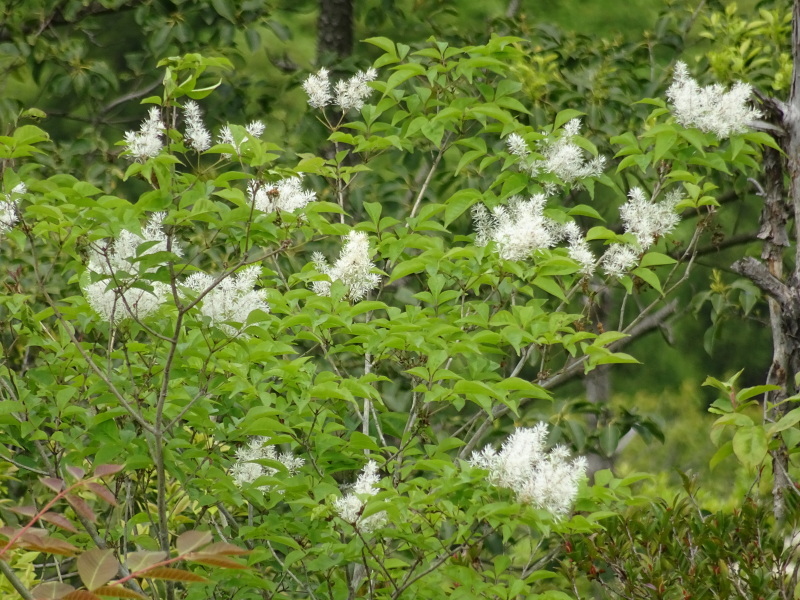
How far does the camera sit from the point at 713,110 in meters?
2.80

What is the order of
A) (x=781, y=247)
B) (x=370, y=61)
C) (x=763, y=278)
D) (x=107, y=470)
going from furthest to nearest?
(x=370, y=61) < (x=781, y=247) < (x=763, y=278) < (x=107, y=470)

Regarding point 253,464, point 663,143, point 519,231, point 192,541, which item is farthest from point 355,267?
point 192,541

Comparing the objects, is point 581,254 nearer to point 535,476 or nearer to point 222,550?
point 535,476

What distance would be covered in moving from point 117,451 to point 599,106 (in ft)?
9.13

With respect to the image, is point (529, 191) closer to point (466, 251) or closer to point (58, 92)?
point (466, 251)

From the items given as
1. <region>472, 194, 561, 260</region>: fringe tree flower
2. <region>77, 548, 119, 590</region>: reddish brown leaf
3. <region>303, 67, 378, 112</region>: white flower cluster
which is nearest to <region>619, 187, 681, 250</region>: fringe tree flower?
<region>472, 194, 561, 260</region>: fringe tree flower

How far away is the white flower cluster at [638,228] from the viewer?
9.07 feet

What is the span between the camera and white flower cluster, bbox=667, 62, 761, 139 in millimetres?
2791

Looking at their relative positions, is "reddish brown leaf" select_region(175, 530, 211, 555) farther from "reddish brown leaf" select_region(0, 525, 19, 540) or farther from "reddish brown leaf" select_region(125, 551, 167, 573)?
"reddish brown leaf" select_region(0, 525, 19, 540)

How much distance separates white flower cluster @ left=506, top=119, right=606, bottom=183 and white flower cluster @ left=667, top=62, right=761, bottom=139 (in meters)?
0.25

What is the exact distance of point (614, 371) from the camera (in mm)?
7688

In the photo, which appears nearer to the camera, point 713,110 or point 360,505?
→ point 360,505

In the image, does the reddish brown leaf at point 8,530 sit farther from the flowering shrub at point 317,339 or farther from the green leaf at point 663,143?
the green leaf at point 663,143

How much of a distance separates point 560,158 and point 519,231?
0.47 meters
